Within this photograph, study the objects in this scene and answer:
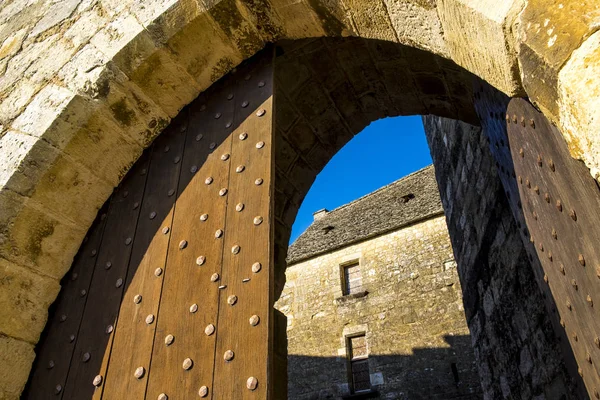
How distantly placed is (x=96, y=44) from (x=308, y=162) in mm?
1528

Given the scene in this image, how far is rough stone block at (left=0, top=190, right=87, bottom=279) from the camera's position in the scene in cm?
A: 198

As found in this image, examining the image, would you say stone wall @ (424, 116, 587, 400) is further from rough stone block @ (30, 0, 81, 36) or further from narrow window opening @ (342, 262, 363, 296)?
narrow window opening @ (342, 262, 363, 296)

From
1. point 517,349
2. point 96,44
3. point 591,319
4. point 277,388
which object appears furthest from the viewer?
point 517,349

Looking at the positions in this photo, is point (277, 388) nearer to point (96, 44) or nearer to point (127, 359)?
point (127, 359)

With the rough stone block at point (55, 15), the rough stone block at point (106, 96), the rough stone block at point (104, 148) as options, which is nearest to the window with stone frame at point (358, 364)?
the rough stone block at point (104, 148)

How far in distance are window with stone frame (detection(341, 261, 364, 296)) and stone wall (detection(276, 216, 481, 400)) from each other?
0.16 meters

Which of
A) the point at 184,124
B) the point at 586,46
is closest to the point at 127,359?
the point at 184,124

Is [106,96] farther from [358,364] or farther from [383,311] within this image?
[358,364]

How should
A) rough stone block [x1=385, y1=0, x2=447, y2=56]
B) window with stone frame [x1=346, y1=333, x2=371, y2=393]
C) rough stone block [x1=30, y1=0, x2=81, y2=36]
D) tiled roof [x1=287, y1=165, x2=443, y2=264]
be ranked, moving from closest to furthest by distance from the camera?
rough stone block [x1=385, y1=0, x2=447, y2=56]
rough stone block [x1=30, y1=0, x2=81, y2=36]
window with stone frame [x1=346, y1=333, x2=371, y2=393]
tiled roof [x1=287, y1=165, x2=443, y2=264]

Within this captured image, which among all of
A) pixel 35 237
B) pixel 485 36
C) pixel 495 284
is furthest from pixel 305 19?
pixel 495 284

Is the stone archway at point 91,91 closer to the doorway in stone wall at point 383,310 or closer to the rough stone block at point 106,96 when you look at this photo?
the rough stone block at point 106,96

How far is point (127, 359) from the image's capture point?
1.77 metres

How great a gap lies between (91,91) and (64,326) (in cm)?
109

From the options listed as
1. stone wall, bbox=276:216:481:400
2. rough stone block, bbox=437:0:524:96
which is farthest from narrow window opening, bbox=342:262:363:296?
rough stone block, bbox=437:0:524:96
